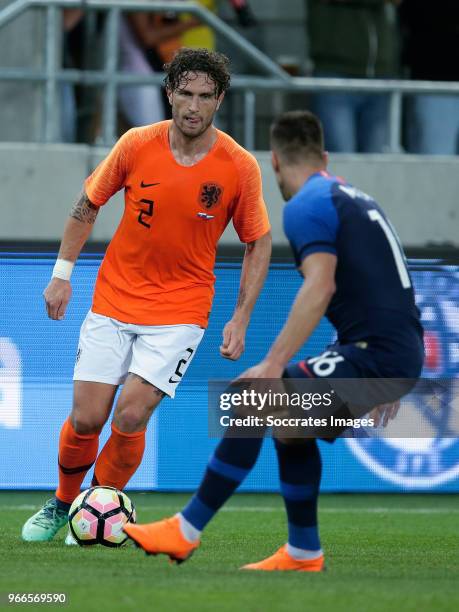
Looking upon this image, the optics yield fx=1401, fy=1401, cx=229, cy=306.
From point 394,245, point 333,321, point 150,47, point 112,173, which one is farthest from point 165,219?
point 150,47

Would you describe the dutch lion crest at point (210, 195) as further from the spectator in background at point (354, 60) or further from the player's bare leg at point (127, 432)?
the spectator in background at point (354, 60)

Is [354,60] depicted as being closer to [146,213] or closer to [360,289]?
[146,213]

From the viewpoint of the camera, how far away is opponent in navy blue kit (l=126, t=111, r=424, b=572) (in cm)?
542

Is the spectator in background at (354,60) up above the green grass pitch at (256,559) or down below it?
above

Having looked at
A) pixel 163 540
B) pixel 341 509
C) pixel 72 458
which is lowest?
pixel 341 509

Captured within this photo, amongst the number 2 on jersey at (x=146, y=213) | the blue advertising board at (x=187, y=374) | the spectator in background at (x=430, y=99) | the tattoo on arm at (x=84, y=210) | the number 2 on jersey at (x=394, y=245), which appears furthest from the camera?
the spectator in background at (x=430, y=99)

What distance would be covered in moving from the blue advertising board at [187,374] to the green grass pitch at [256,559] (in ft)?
0.84

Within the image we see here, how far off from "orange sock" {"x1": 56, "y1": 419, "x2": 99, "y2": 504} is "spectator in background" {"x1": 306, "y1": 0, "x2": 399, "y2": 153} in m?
4.88

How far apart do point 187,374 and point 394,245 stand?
3159 mm

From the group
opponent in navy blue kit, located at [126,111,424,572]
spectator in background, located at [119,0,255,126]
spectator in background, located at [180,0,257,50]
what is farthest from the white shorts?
spectator in background, located at [180,0,257,50]

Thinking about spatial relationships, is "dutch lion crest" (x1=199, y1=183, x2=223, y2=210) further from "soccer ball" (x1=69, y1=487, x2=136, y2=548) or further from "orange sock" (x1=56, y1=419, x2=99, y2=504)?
"soccer ball" (x1=69, y1=487, x2=136, y2=548)

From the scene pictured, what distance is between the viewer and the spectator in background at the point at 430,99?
36.3 ft

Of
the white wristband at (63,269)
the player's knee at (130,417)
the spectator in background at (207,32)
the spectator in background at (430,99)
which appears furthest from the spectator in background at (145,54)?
the player's knee at (130,417)

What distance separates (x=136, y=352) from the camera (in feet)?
21.5
